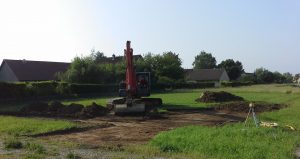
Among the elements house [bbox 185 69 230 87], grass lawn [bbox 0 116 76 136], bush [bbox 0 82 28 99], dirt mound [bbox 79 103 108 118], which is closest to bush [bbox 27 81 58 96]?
bush [bbox 0 82 28 99]

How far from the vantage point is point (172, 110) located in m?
29.8

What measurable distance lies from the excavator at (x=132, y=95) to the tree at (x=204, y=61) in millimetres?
140217

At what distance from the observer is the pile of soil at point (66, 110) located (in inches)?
1053

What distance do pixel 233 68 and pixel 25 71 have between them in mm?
91396

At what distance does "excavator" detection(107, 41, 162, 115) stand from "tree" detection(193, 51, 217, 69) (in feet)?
460

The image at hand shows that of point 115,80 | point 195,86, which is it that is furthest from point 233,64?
point 115,80

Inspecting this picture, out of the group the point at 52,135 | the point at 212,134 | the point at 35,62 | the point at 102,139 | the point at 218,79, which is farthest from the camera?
the point at 218,79

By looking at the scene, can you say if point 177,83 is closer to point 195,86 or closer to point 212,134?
point 195,86

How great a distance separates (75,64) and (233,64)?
96495mm

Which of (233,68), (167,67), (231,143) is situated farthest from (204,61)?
(231,143)

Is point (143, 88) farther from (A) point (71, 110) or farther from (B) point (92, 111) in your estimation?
(A) point (71, 110)

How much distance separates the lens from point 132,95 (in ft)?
95.2

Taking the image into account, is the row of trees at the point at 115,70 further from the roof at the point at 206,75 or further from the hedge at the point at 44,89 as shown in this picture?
the roof at the point at 206,75

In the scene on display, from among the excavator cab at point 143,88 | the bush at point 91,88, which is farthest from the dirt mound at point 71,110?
the bush at point 91,88
